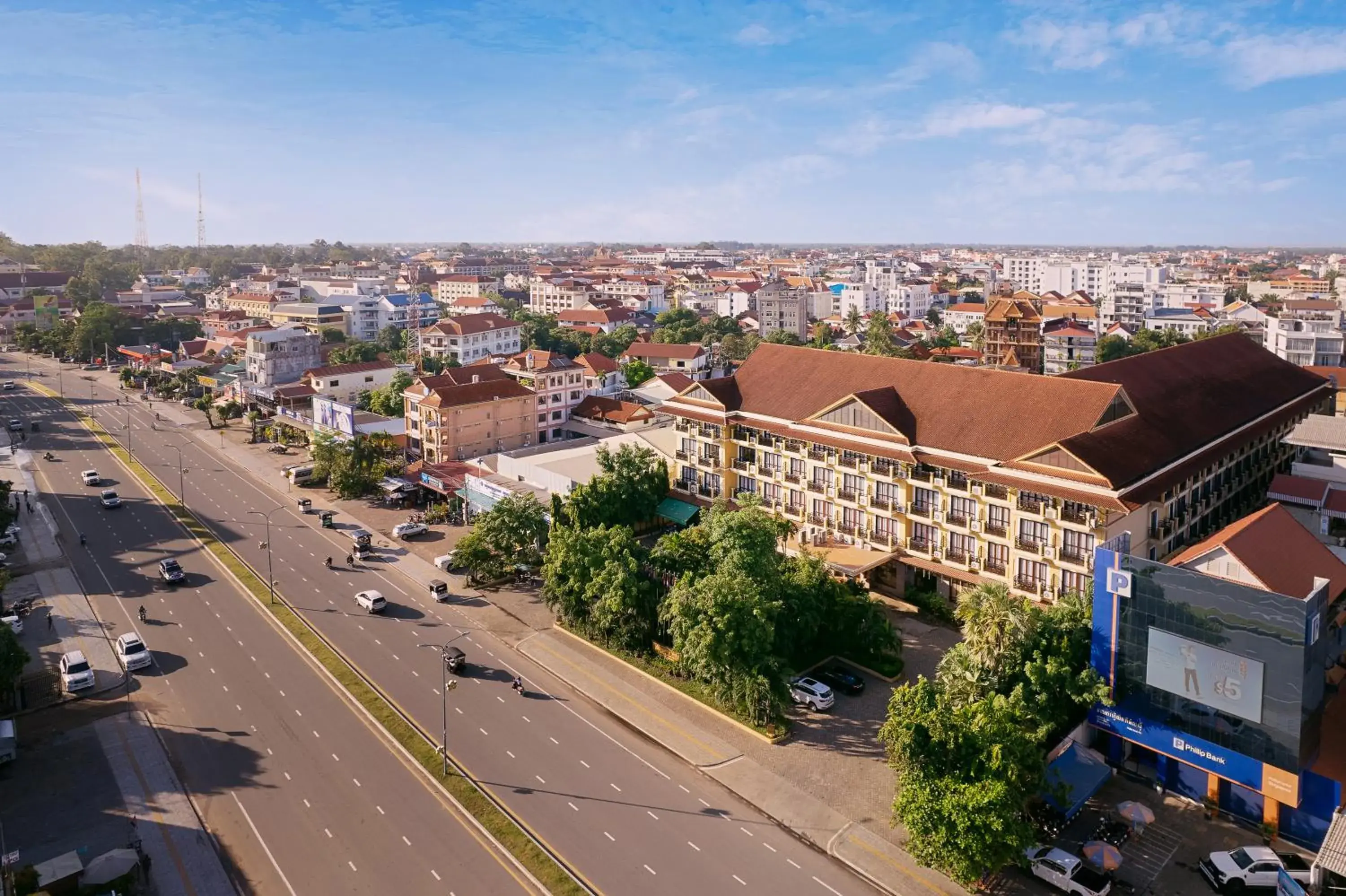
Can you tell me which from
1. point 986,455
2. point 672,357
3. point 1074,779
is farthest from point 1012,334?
point 1074,779

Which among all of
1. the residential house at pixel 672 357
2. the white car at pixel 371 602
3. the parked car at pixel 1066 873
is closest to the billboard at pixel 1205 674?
the parked car at pixel 1066 873

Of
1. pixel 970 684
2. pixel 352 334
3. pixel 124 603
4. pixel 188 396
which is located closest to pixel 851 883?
pixel 970 684

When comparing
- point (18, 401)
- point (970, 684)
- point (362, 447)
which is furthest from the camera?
point (18, 401)

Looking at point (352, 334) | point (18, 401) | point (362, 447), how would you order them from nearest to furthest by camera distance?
point (362, 447), point (18, 401), point (352, 334)

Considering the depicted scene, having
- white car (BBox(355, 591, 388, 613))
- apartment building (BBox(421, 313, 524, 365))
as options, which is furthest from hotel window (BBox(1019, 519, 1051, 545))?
apartment building (BBox(421, 313, 524, 365))

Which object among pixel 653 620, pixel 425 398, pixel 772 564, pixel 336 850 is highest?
pixel 425 398

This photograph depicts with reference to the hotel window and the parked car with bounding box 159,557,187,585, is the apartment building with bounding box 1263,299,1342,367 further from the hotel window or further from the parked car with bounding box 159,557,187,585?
the parked car with bounding box 159,557,187,585

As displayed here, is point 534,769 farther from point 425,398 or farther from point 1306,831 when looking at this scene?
point 425,398
